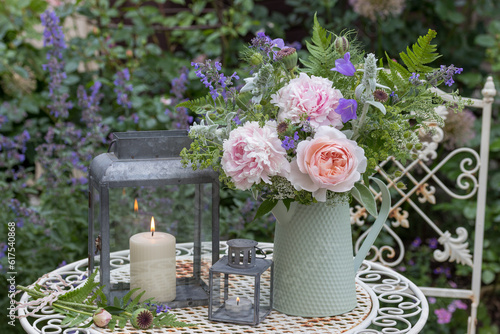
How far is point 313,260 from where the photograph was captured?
122cm

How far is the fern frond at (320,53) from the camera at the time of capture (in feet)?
3.85

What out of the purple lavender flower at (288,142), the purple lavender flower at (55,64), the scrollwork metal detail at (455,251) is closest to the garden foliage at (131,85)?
the purple lavender flower at (55,64)

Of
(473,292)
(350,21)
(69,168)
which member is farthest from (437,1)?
(69,168)

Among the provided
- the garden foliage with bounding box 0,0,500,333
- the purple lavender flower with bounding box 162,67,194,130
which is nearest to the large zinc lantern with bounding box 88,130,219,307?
the purple lavender flower with bounding box 162,67,194,130

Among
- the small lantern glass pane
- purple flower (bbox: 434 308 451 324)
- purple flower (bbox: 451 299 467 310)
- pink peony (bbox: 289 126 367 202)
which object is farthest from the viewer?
purple flower (bbox: 451 299 467 310)

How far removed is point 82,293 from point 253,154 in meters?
0.48

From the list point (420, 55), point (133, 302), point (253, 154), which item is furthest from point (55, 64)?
point (420, 55)

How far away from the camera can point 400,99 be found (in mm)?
A: 1158

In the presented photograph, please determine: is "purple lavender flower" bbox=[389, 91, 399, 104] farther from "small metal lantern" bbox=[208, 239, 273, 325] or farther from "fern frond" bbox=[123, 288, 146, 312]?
"fern frond" bbox=[123, 288, 146, 312]

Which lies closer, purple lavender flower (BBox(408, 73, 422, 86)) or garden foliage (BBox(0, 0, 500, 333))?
purple lavender flower (BBox(408, 73, 422, 86))

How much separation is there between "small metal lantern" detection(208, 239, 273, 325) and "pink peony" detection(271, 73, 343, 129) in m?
0.27

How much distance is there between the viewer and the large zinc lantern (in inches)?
47.7

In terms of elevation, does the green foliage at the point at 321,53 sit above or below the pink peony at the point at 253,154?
above

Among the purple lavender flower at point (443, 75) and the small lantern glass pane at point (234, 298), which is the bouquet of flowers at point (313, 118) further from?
the small lantern glass pane at point (234, 298)
